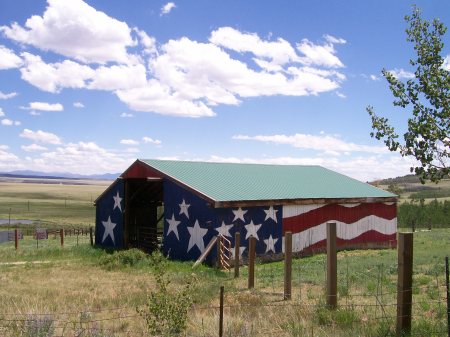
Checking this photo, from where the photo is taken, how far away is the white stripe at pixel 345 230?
24252mm

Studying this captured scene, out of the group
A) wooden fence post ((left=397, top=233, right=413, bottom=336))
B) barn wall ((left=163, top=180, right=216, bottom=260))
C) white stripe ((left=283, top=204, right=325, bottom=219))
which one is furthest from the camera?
white stripe ((left=283, top=204, right=325, bottom=219))

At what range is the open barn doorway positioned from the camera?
2701 centimetres

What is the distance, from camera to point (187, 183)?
22.7 m

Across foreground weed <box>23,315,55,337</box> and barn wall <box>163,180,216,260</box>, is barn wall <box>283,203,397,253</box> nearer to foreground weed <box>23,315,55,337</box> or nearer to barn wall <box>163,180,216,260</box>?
barn wall <box>163,180,216,260</box>

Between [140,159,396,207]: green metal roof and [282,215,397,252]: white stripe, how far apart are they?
1.43 metres

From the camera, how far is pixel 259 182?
26.3 m

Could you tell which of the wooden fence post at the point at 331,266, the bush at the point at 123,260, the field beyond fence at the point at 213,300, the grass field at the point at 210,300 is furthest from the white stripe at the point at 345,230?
the wooden fence post at the point at 331,266

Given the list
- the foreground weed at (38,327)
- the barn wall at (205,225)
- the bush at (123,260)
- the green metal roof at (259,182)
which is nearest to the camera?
the foreground weed at (38,327)

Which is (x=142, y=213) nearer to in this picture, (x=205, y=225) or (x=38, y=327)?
(x=205, y=225)

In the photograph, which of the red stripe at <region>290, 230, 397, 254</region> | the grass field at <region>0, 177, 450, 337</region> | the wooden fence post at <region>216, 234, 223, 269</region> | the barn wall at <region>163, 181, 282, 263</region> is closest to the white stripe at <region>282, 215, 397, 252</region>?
the red stripe at <region>290, 230, 397, 254</region>

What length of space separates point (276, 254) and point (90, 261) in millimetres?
8750

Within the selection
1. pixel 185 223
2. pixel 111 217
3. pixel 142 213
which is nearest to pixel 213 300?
pixel 185 223

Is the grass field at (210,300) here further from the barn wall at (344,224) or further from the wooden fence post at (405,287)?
the barn wall at (344,224)

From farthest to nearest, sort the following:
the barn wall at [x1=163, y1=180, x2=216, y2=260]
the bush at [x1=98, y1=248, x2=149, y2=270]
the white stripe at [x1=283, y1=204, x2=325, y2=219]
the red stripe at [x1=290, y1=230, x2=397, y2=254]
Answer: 1. the red stripe at [x1=290, y1=230, x2=397, y2=254]
2. the white stripe at [x1=283, y1=204, x2=325, y2=219]
3. the barn wall at [x1=163, y1=180, x2=216, y2=260]
4. the bush at [x1=98, y1=248, x2=149, y2=270]
